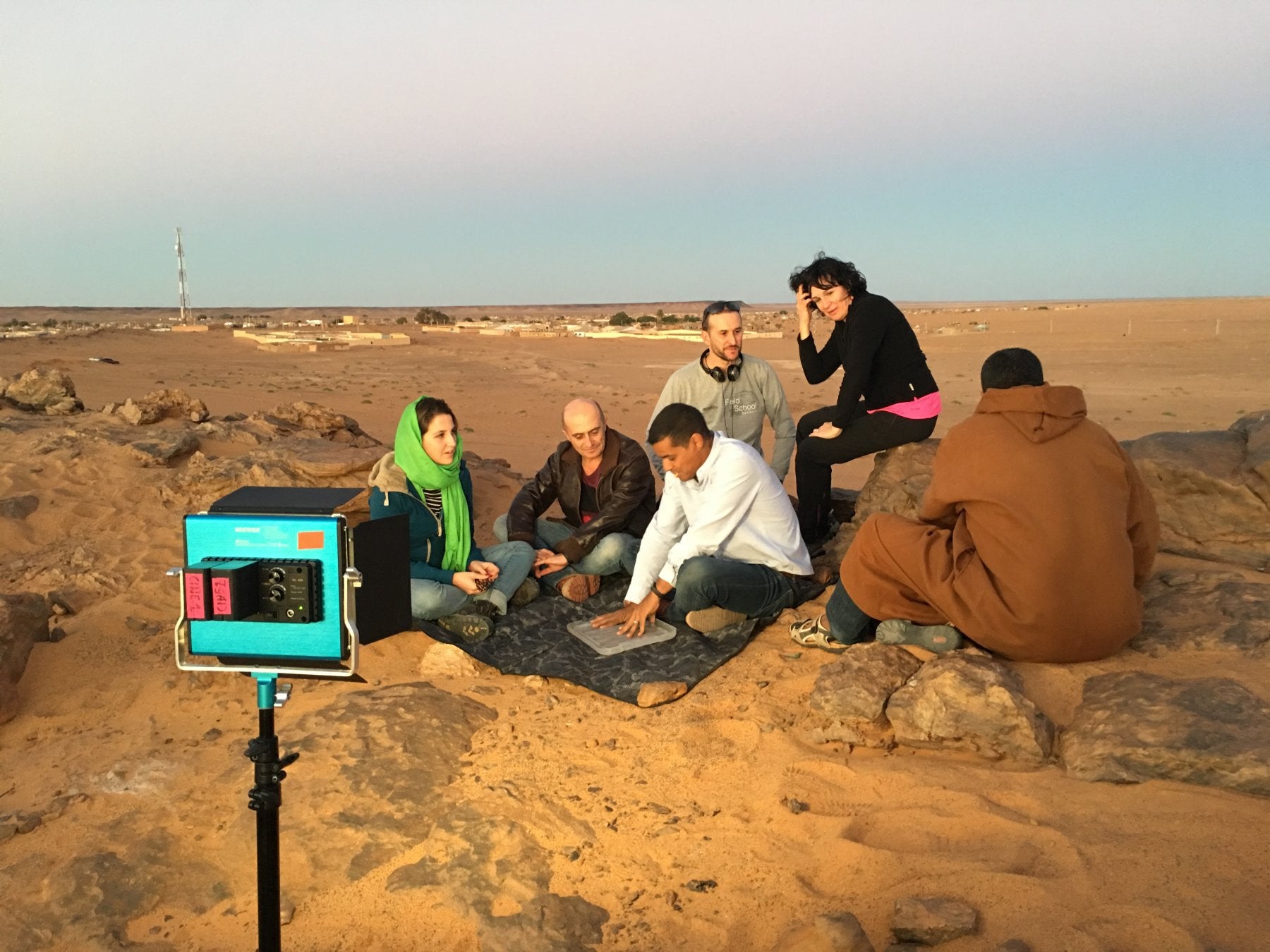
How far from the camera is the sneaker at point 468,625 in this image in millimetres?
5270

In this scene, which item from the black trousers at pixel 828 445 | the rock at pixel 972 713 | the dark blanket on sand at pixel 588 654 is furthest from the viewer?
the black trousers at pixel 828 445

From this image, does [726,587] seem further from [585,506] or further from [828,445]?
[828,445]

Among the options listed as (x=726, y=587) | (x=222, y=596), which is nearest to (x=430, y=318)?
(x=726, y=587)

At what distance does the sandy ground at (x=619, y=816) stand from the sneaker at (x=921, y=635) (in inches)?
15.0

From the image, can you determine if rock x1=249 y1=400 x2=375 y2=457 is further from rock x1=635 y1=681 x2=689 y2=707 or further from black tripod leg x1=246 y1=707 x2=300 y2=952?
black tripod leg x1=246 y1=707 x2=300 y2=952

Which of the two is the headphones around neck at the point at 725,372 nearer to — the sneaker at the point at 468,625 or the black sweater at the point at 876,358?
the black sweater at the point at 876,358

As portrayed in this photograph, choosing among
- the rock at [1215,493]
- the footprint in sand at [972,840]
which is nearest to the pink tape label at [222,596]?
the footprint in sand at [972,840]

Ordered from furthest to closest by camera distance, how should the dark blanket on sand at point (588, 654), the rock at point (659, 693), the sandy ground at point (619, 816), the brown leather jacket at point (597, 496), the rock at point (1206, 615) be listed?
1. the brown leather jacket at point (597, 496)
2. the dark blanket on sand at point (588, 654)
3. the rock at point (659, 693)
4. the rock at point (1206, 615)
5. the sandy ground at point (619, 816)

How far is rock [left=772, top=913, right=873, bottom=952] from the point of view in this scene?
270 centimetres

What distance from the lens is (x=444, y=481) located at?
18.0 ft

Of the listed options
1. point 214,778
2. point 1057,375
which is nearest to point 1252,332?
point 1057,375

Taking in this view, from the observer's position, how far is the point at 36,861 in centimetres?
335

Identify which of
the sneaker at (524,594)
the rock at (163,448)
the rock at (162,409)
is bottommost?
the sneaker at (524,594)

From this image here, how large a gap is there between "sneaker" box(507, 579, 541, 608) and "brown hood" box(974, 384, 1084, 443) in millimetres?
2986
